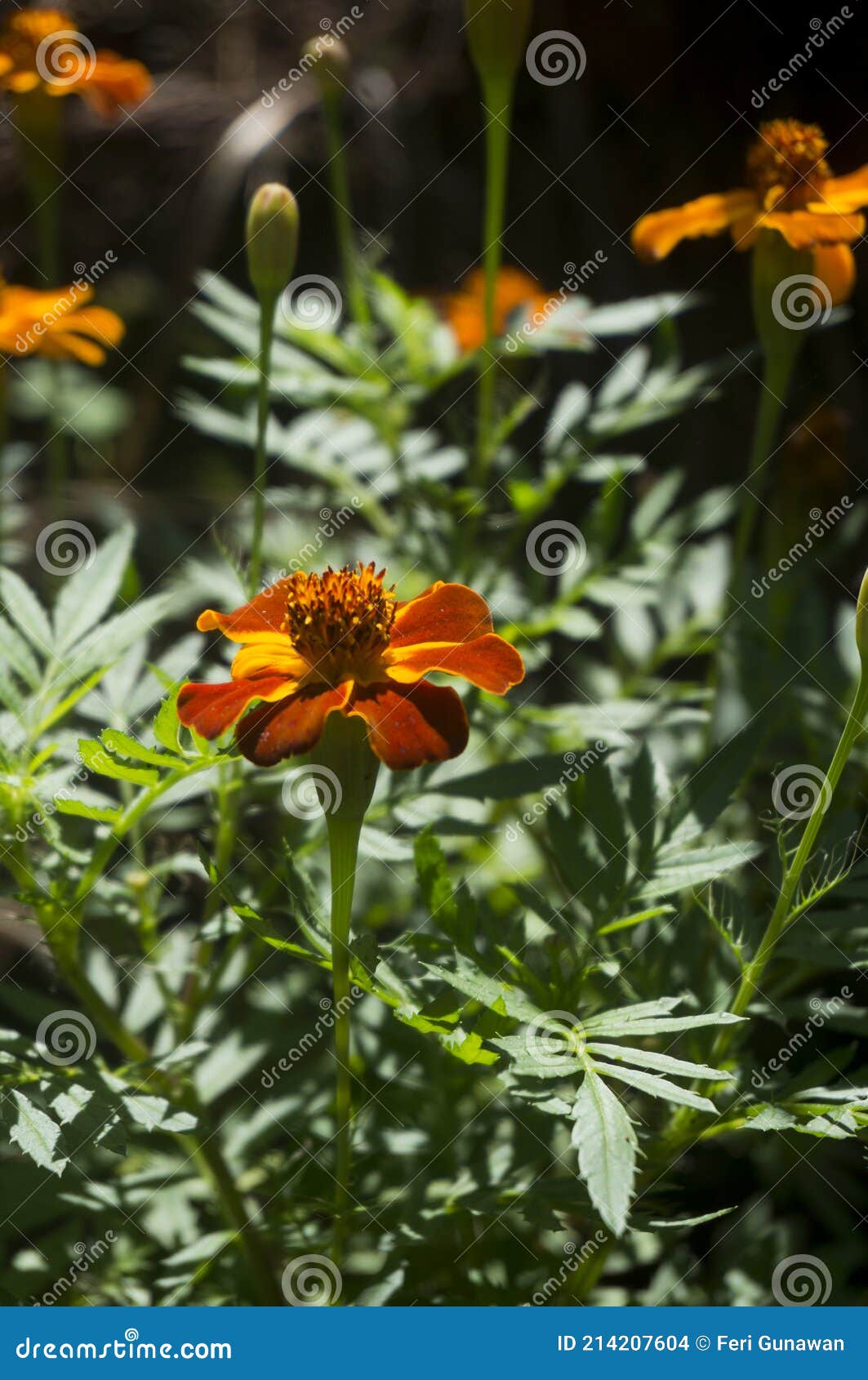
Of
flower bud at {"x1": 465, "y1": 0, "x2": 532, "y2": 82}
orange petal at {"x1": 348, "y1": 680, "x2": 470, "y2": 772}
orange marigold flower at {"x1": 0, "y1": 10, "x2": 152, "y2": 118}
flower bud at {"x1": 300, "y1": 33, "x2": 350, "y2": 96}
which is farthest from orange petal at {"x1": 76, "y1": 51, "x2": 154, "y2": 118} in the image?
orange petal at {"x1": 348, "y1": 680, "x2": 470, "y2": 772}

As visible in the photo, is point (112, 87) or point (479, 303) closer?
point (112, 87)

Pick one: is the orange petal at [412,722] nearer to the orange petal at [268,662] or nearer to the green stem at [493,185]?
the orange petal at [268,662]

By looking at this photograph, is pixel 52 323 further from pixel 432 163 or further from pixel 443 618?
pixel 432 163

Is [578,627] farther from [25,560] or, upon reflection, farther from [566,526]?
[25,560]

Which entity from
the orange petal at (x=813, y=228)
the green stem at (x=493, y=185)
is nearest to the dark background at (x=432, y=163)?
the green stem at (x=493, y=185)

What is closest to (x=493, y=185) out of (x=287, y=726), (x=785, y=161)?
(x=785, y=161)
